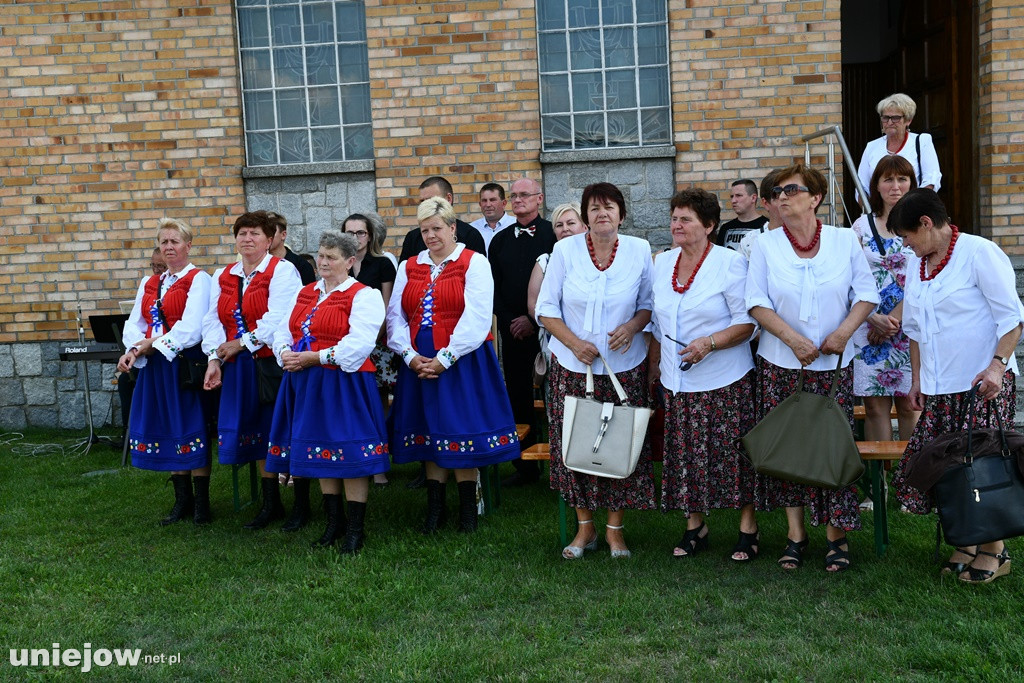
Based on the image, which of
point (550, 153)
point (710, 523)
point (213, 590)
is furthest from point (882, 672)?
point (550, 153)

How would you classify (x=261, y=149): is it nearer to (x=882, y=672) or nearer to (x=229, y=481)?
(x=229, y=481)

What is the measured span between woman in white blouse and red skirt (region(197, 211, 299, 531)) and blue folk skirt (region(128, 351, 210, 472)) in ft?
0.55

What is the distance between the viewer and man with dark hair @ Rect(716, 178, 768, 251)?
22.1 ft

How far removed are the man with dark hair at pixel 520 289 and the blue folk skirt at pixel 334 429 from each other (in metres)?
1.61

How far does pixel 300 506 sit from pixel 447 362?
1407 mm

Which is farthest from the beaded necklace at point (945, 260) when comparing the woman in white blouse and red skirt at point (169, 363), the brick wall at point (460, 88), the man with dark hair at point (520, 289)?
the brick wall at point (460, 88)

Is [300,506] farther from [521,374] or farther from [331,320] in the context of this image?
[521,374]

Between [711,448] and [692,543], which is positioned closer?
[711,448]

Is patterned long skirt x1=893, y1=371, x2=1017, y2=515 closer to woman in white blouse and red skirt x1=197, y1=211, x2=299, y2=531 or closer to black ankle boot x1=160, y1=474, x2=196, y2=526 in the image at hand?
woman in white blouse and red skirt x1=197, y1=211, x2=299, y2=531

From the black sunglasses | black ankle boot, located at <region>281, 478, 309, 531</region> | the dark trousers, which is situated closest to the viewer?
the black sunglasses

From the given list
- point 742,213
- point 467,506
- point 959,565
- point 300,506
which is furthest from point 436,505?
point 742,213

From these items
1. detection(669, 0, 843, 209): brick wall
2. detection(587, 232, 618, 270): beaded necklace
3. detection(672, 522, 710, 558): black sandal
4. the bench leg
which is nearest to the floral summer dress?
the bench leg

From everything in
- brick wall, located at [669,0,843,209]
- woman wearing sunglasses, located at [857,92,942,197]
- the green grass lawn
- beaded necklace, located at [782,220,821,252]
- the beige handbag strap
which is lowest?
the green grass lawn

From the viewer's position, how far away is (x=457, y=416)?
5.56m
